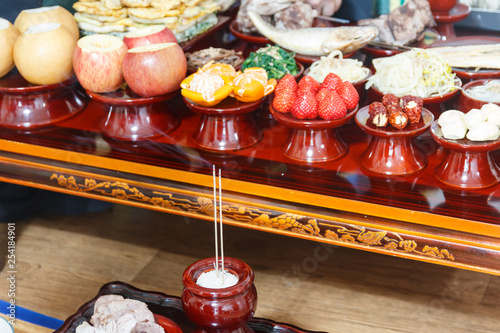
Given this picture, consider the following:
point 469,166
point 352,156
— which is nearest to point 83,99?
point 352,156

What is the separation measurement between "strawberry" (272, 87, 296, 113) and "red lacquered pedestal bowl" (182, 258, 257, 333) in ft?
1.40

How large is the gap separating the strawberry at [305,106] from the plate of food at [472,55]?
506 mm

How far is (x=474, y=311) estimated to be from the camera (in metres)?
1.65

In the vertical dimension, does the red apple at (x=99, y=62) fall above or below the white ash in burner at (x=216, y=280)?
above

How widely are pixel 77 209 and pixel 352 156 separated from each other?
1.20m

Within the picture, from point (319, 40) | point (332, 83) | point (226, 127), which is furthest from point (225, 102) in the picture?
point (319, 40)

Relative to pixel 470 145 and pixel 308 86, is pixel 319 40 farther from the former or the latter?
pixel 470 145

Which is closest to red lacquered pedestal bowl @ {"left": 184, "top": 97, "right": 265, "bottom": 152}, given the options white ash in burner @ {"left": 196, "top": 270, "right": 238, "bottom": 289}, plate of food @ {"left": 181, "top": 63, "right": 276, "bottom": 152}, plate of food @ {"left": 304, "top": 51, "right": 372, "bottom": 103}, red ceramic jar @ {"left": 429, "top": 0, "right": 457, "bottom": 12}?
plate of food @ {"left": 181, "top": 63, "right": 276, "bottom": 152}

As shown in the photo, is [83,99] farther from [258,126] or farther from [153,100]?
[258,126]

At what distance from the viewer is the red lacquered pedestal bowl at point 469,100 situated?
143cm

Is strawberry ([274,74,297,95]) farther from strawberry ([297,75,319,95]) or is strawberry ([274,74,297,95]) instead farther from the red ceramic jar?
the red ceramic jar

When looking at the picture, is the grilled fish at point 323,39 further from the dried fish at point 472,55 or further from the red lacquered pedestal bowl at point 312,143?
the red lacquered pedestal bowl at point 312,143

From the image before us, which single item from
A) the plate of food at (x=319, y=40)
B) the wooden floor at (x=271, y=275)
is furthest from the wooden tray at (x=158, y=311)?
the plate of food at (x=319, y=40)

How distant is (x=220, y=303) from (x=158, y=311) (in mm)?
330
